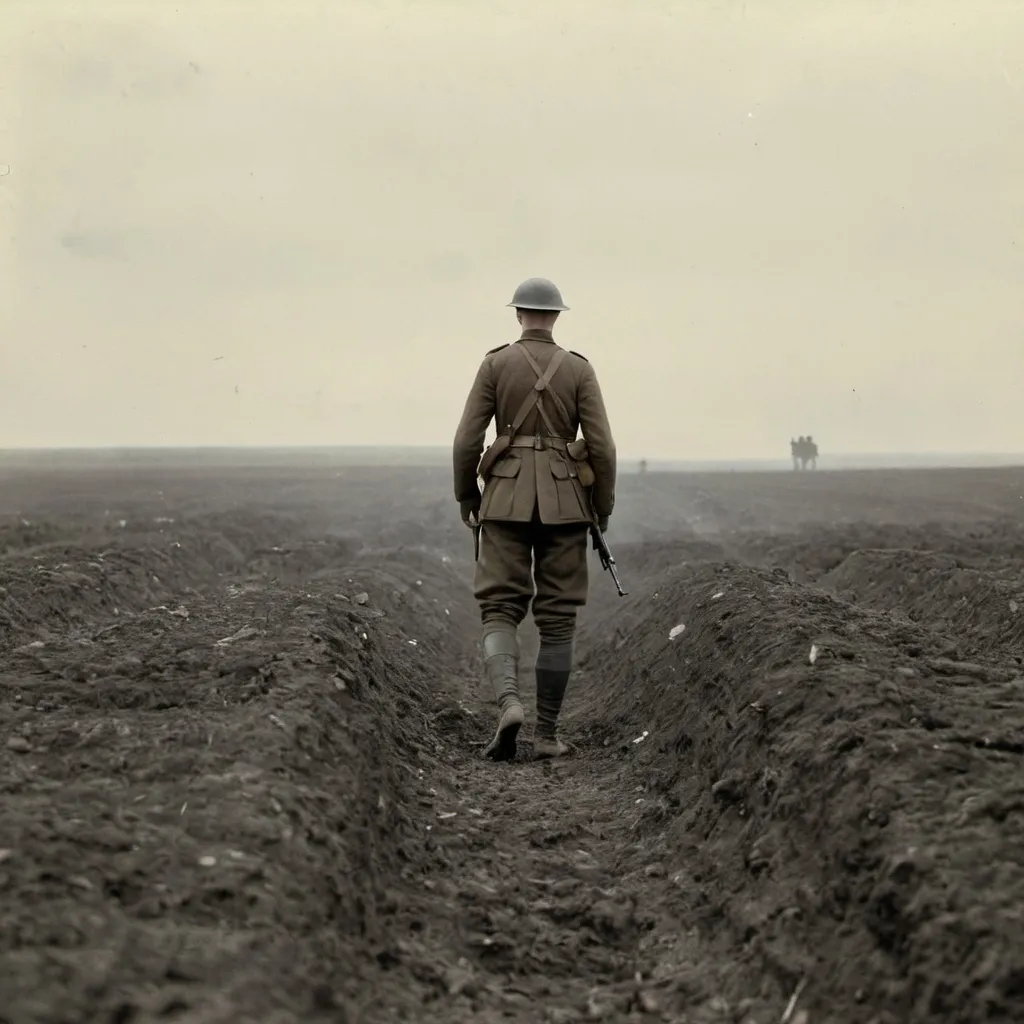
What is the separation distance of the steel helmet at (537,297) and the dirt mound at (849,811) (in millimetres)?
2392

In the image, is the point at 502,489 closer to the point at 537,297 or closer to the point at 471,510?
the point at 471,510

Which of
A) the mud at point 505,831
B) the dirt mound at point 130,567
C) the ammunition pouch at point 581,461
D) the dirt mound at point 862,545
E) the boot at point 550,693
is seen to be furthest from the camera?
the dirt mound at point 862,545

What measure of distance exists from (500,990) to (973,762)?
1.95m

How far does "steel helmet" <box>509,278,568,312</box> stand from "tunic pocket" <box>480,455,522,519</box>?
961 mm

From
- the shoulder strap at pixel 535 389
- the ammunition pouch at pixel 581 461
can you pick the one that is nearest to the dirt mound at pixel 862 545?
the ammunition pouch at pixel 581 461

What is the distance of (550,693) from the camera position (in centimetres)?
686

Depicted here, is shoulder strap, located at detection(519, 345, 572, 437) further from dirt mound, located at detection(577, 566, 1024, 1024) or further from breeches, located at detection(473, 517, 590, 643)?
dirt mound, located at detection(577, 566, 1024, 1024)

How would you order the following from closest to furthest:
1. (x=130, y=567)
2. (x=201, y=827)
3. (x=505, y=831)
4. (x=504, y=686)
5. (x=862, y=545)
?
(x=201, y=827)
(x=505, y=831)
(x=504, y=686)
(x=130, y=567)
(x=862, y=545)

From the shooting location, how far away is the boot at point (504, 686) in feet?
21.0

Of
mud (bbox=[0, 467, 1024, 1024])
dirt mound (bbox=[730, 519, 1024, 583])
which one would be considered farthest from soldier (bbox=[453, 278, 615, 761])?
dirt mound (bbox=[730, 519, 1024, 583])

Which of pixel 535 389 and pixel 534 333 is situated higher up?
pixel 534 333

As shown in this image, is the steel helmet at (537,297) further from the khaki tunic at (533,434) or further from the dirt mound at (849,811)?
the dirt mound at (849,811)

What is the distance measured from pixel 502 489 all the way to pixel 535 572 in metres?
0.66

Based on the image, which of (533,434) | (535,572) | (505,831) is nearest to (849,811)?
(505,831)
